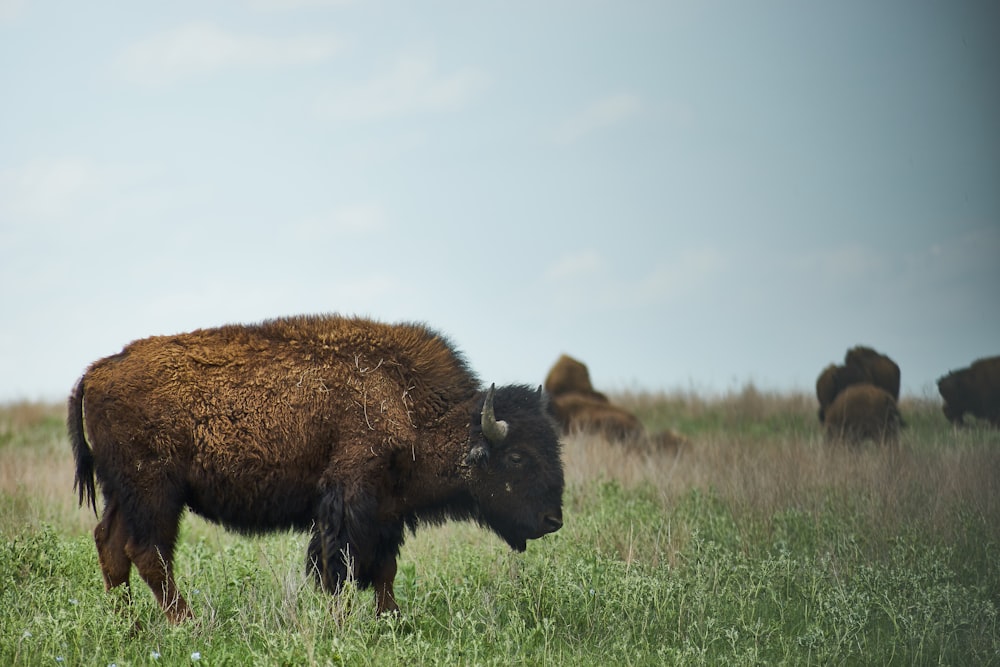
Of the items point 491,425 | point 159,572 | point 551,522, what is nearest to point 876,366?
point 551,522

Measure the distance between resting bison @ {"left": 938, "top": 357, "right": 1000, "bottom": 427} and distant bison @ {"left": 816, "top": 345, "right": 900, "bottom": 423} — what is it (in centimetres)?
80

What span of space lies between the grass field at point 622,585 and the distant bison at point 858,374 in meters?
4.46

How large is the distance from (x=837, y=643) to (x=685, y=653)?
1.15m

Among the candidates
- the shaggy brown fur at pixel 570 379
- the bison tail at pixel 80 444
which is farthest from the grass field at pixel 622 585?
the shaggy brown fur at pixel 570 379

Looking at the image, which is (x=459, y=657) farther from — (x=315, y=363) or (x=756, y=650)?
(x=315, y=363)

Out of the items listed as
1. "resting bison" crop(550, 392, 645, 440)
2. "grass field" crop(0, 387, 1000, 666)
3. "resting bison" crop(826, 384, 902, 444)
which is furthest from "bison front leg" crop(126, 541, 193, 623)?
"resting bison" crop(826, 384, 902, 444)

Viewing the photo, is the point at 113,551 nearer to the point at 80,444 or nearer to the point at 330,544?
the point at 80,444

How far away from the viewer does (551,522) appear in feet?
24.4

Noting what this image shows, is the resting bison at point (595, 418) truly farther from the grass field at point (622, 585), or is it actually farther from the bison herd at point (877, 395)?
the grass field at point (622, 585)

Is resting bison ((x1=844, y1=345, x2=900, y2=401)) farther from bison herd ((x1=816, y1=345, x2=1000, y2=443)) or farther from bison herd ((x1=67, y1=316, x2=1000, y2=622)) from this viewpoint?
bison herd ((x1=67, y1=316, x2=1000, y2=622))

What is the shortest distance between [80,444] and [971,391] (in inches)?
566

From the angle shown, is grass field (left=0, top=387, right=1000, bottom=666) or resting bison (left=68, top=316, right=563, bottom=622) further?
resting bison (left=68, top=316, right=563, bottom=622)

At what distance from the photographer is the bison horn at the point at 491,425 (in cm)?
723

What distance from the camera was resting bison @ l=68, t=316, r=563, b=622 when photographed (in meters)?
7.04
